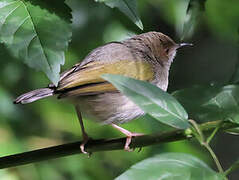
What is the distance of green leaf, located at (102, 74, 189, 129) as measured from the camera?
4.78 ft

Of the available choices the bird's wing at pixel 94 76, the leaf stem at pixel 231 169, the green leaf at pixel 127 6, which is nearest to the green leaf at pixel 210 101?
the green leaf at pixel 127 6

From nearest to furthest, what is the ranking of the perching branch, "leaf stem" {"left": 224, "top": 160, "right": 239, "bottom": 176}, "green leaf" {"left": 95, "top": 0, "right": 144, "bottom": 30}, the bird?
1. "leaf stem" {"left": 224, "top": 160, "right": 239, "bottom": 176}
2. the perching branch
3. "green leaf" {"left": 95, "top": 0, "right": 144, "bottom": 30}
4. the bird

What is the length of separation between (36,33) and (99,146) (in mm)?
577

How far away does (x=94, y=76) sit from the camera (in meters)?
3.18

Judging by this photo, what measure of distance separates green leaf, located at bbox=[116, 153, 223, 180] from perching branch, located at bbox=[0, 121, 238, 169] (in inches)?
8.1

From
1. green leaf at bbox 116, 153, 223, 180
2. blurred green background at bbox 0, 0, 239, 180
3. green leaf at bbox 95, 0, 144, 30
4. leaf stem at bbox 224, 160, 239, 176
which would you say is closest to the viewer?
green leaf at bbox 116, 153, 223, 180

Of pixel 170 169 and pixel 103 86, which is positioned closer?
pixel 170 169

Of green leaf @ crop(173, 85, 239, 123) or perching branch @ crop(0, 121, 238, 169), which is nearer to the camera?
perching branch @ crop(0, 121, 238, 169)

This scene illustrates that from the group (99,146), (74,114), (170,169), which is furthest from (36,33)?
(74,114)

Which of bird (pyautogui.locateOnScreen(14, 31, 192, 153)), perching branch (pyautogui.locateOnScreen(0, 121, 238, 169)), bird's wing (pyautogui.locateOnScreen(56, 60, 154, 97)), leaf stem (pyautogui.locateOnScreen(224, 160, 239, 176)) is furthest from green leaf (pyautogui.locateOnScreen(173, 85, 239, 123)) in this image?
bird's wing (pyautogui.locateOnScreen(56, 60, 154, 97))

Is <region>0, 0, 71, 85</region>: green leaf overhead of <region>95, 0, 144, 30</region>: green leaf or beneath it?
beneath

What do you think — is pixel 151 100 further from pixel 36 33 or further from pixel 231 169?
pixel 36 33

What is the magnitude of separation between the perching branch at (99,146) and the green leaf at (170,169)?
0.21m

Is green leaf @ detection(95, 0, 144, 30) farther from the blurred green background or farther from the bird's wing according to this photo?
the blurred green background
